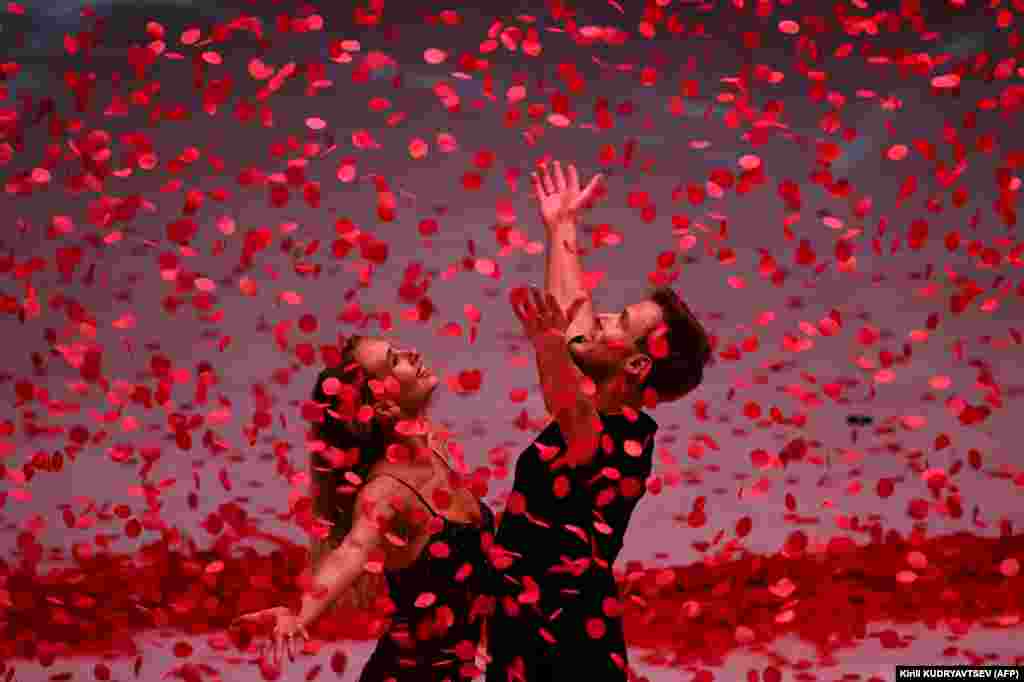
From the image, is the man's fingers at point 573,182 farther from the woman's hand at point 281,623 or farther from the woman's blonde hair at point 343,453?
the woman's hand at point 281,623

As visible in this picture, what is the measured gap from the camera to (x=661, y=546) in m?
3.48

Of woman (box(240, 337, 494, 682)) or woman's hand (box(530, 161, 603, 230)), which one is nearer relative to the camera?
woman (box(240, 337, 494, 682))

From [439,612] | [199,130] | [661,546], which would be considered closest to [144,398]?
[199,130]

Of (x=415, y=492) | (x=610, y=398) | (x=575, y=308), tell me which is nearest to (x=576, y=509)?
(x=610, y=398)

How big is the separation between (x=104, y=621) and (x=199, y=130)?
147 cm

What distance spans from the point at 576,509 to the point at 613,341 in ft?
1.42

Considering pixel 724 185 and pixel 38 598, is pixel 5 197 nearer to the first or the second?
pixel 38 598

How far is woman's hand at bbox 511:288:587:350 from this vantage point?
281cm

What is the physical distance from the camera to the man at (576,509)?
2.93 meters

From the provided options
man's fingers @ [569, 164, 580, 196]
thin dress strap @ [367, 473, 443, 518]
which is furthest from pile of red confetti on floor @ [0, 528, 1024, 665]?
man's fingers @ [569, 164, 580, 196]

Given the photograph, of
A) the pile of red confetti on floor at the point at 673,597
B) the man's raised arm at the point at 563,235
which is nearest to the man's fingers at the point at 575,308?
the man's raised arm at the point at 563,235

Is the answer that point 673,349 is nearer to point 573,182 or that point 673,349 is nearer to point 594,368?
point 594,368

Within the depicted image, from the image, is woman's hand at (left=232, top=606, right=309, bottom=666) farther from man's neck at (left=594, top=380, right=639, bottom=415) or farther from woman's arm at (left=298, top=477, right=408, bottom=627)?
man's neck at (left=594, top=380, right=639, bottom=415)

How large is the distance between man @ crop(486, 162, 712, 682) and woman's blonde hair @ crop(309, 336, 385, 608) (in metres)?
0.36
